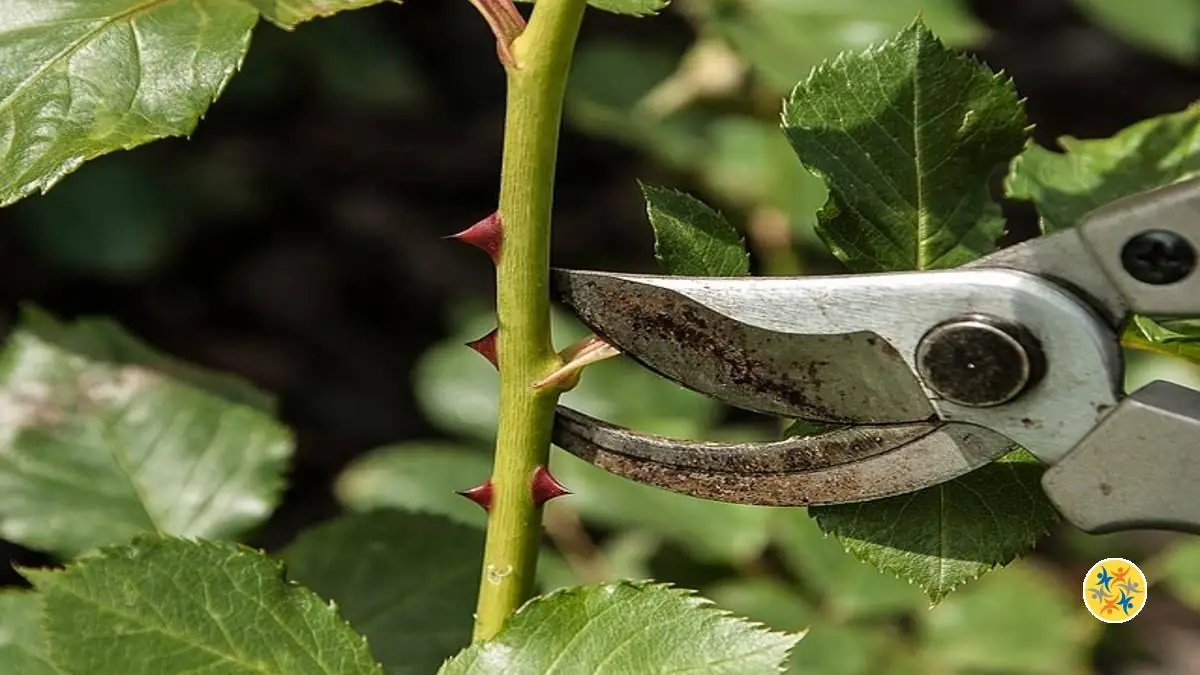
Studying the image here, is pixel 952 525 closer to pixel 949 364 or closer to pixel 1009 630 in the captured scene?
pixel 949 364

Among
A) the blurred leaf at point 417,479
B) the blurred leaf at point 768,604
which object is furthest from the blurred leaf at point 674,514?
the blurred leaf at point 417,479

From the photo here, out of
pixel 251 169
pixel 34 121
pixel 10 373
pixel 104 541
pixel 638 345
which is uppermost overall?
pixel 34 121

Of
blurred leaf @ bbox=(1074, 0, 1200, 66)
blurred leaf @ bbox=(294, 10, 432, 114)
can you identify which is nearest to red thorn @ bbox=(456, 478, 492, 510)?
blurred leaf @ bbox=(1074, 0, 1200, 66)

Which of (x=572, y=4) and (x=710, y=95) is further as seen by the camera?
(x=710, y=95)

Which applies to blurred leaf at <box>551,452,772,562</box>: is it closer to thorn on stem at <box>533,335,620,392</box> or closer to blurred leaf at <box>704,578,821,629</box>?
blurred leaf at <box>704,578,821,629</box>

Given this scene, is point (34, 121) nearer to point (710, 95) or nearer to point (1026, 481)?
point (1026, 481)

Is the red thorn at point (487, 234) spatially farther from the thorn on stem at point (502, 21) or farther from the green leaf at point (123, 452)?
the green leaf at point (123, 452)

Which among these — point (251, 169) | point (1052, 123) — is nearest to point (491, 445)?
point (251, 169)

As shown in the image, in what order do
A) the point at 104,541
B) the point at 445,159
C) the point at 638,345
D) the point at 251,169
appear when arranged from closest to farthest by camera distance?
the point at 638,345 < the point at 104,541 < the point at 251,169 < the point at 445,159
